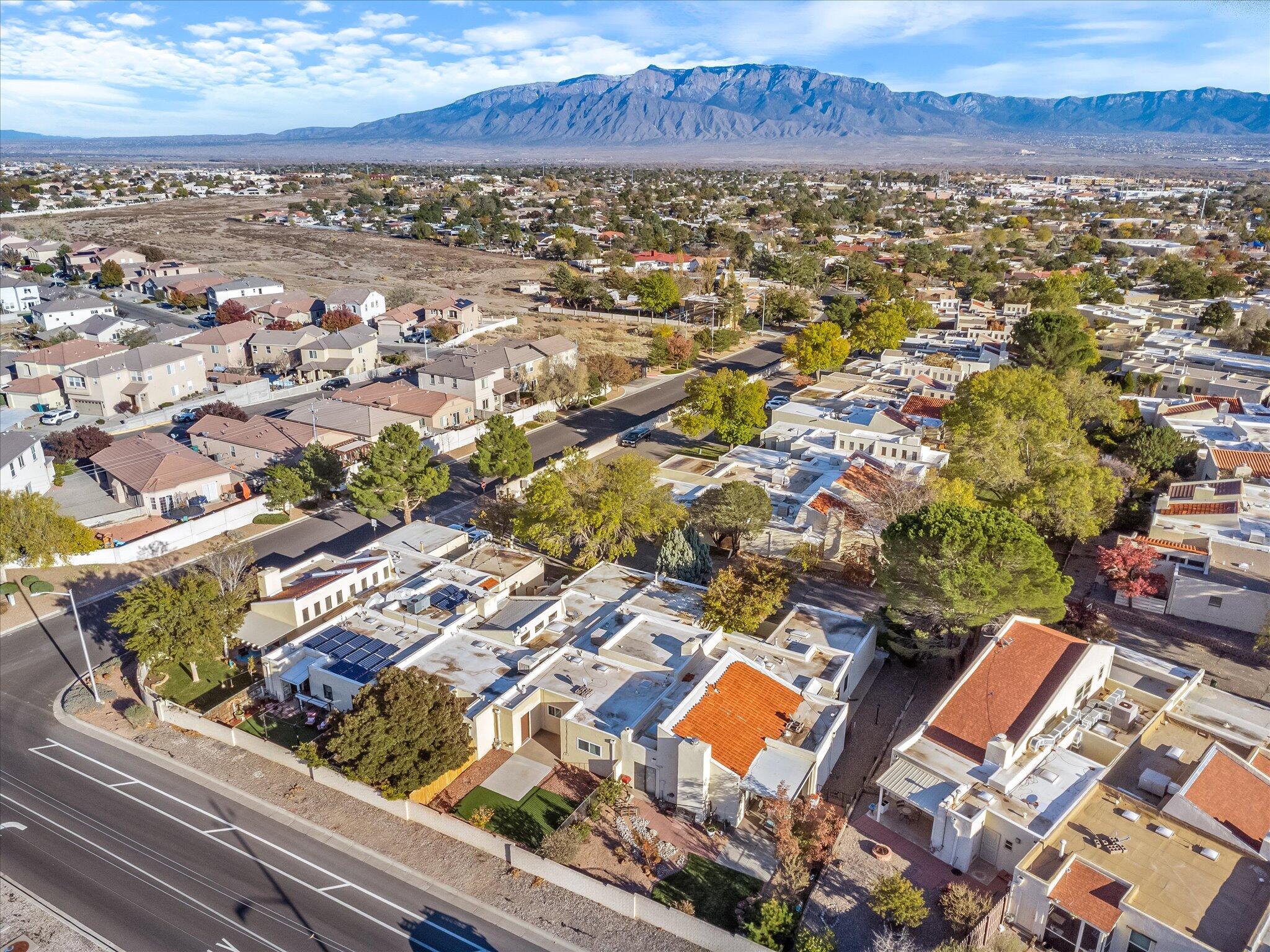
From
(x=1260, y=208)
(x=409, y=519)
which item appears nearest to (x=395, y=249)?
(x=409, y=519)

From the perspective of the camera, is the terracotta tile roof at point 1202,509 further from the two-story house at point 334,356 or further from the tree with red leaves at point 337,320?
the tree with red leaves at point 337,320

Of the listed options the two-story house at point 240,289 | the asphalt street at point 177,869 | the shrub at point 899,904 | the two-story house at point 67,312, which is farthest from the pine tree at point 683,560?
the two-story house at point 240,289

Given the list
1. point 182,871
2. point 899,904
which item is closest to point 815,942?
point 899,904

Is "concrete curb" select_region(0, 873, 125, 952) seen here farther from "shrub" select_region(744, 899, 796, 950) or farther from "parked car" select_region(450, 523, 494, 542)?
"parked car" select_region(450, 523, 494, 542)

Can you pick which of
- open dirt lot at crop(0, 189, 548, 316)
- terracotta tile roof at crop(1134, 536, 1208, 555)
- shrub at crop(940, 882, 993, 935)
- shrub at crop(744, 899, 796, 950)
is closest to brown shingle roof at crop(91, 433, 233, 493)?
shrub at crop(744, 899, 796, 950)

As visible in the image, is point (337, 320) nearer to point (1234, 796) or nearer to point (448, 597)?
point (448, 597)

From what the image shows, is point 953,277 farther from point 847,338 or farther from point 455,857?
point 455,857
